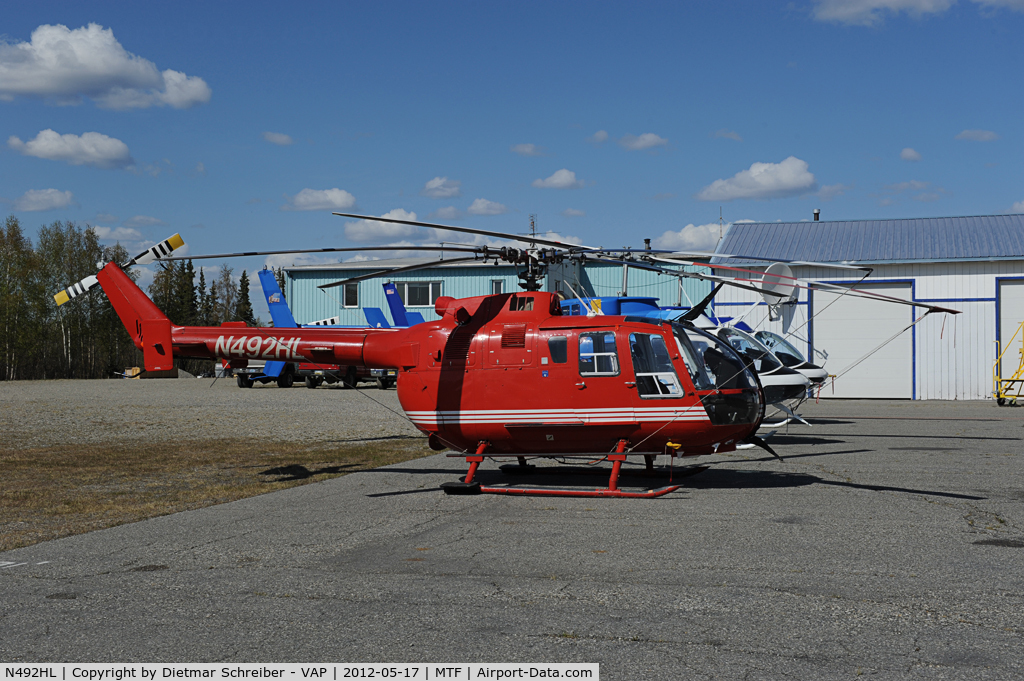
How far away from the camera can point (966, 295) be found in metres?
A: 31.5

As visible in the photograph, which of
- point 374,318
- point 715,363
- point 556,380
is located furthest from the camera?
point 374,318

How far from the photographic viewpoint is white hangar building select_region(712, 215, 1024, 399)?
3103 centimetres

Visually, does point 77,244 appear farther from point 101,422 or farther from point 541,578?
point 541,578

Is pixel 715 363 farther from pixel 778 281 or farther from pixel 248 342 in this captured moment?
pixel 248 342

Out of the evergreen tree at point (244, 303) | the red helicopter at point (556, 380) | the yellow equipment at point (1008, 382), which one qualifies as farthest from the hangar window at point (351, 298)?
the evergreen tree at point (244, 303)

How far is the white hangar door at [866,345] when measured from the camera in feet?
104

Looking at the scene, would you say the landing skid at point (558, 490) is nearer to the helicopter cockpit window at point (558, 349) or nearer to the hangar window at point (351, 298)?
the helicopter cockpit window at point (558, 349)

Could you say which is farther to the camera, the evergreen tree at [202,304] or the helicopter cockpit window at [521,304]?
the evergreen tree at [202,304]

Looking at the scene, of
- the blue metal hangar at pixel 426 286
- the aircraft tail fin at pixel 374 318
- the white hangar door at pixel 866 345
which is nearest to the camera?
the white hangar door at pixel 866 345

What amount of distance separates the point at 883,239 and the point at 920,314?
154 inches

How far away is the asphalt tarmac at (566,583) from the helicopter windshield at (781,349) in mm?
7083

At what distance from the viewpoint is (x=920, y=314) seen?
106 ft

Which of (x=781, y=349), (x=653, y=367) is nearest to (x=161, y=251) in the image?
(x=653, y=367)

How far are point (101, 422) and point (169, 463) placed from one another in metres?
8.35
